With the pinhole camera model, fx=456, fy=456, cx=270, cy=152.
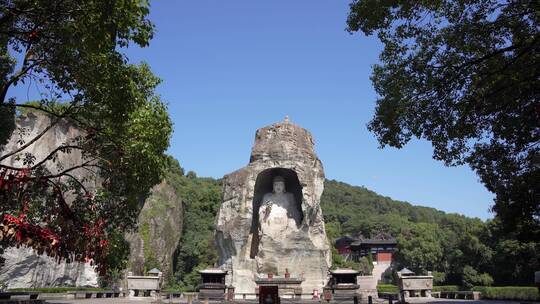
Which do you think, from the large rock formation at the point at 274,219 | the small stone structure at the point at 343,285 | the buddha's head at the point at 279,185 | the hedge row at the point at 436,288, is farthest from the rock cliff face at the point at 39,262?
the hedge row at the point at 436,288

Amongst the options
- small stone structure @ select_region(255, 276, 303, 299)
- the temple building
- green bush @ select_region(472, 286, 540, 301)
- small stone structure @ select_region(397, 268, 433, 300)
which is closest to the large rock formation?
small stone structure @ select_region(255, 276, 303, 299)

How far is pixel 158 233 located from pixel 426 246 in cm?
3263

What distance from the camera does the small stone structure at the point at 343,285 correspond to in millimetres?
27016

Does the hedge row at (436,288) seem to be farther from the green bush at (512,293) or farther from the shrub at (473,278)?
the green bush at (512,293)

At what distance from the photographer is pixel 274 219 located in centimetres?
3272

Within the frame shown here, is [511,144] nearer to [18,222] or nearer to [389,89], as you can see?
[389,89]

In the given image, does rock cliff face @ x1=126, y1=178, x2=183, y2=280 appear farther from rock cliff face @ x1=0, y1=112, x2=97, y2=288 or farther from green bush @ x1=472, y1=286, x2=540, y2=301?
green bush @ x1=472, y1=286, x2=540, y2=301

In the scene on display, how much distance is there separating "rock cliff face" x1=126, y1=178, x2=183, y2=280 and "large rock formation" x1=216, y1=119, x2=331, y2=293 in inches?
573

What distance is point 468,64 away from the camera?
10750mm

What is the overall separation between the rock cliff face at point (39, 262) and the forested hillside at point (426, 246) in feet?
41.8

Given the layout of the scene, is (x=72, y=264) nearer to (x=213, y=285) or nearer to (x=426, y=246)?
(x=213, y=285)

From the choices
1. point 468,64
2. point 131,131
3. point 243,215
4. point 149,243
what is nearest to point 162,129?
point 131,131

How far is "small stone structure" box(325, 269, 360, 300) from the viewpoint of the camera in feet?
88.6

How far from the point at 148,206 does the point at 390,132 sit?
39048 millimetres
